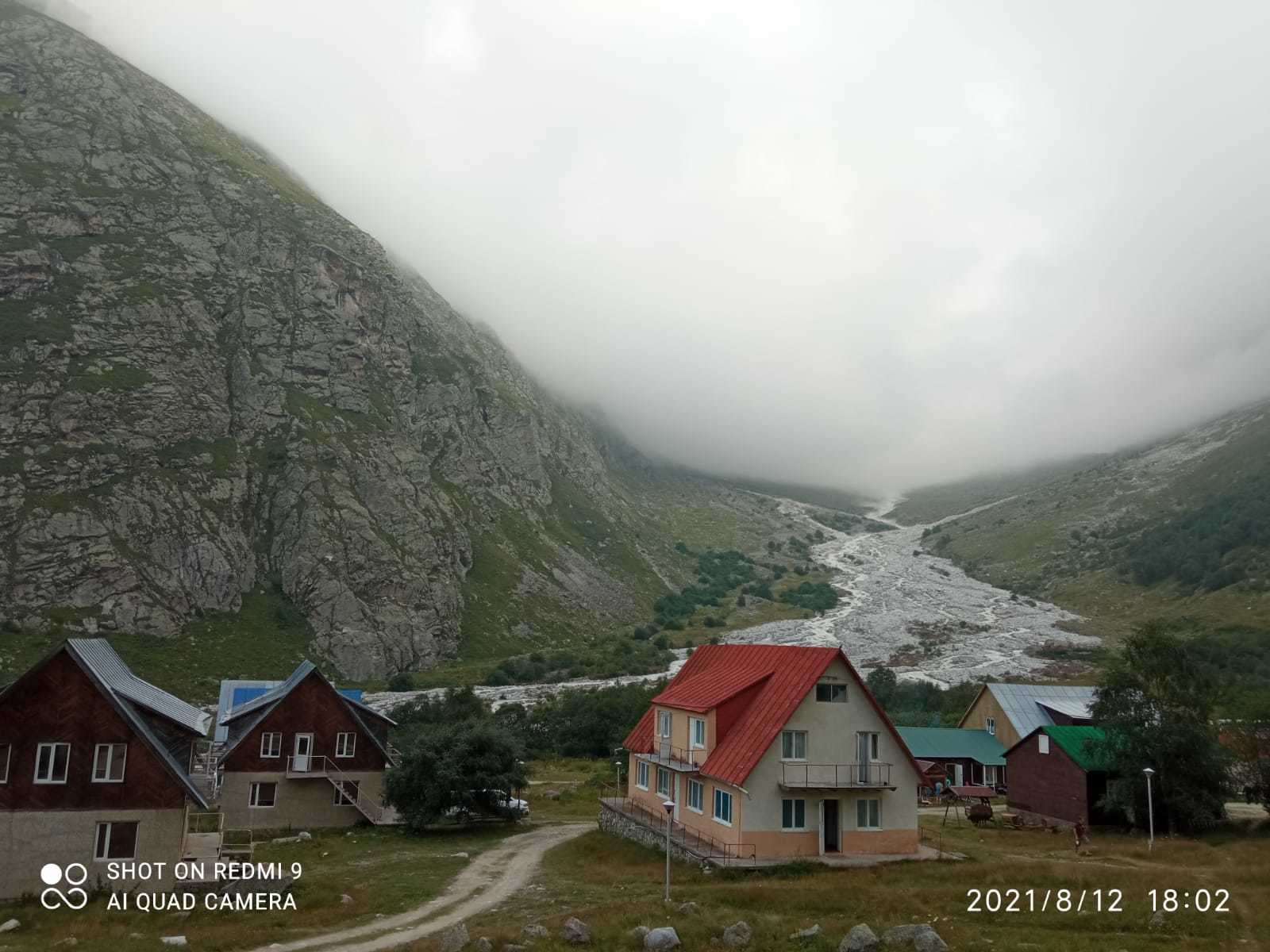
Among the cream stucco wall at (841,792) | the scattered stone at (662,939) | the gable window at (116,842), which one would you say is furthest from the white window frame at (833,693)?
the gable window at (116,842)

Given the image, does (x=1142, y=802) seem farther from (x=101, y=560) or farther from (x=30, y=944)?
(x=101, y=560)

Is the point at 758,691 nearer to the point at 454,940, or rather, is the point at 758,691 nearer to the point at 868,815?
Answer: the point at 868,815

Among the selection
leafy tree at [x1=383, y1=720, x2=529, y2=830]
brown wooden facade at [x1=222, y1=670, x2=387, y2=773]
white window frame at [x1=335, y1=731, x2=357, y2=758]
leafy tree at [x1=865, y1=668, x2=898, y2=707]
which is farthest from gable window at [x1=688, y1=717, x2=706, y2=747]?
leafy tree at [x1=865, y1=668, x2=898, y2=707]

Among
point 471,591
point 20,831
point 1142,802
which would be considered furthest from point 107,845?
point 471,591

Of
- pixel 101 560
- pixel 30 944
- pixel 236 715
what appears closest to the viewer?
pixel 30 944

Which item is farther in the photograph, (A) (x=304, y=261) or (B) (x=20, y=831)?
(A) (x=304, y=261)

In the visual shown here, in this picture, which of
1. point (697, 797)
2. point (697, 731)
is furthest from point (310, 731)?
point (697, 797)
